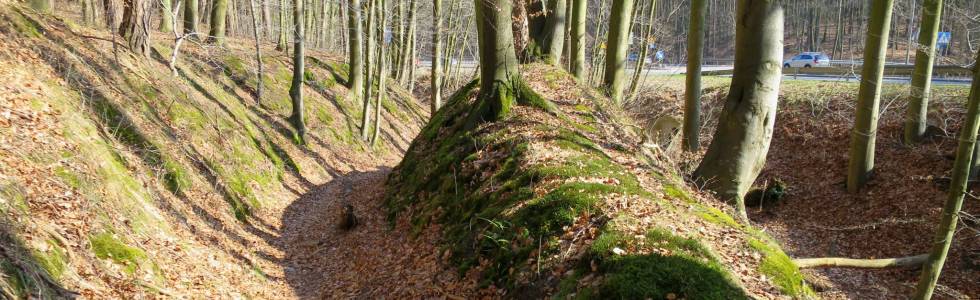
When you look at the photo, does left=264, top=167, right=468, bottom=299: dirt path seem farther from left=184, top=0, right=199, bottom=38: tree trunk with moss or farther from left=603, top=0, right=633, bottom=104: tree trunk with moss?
left=184, top=0, right=199, bottom=38: tree trunk with moss

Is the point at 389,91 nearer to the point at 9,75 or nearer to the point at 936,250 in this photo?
the point at 9,75

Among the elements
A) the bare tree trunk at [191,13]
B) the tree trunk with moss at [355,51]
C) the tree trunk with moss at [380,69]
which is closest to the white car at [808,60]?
the tree trunk with moss at [380,69]

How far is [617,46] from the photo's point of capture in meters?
13.8

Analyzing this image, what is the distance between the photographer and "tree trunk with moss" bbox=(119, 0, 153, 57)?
40.7 ft

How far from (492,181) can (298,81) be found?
401 inches

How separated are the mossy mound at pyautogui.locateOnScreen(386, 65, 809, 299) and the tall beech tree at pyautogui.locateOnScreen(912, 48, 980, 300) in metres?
3.00

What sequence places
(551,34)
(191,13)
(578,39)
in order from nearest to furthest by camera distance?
(578,39) < (551,34) < (191,13)

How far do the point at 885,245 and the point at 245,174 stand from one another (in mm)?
13426

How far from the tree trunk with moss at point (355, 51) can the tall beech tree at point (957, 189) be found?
15.6m

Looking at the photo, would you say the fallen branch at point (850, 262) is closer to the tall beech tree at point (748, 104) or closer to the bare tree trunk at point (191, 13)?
the tall beech tree at point (748, 104)

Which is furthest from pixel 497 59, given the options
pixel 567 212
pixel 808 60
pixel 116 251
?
pixel 808 60

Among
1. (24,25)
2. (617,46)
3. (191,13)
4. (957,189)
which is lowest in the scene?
(957,189)

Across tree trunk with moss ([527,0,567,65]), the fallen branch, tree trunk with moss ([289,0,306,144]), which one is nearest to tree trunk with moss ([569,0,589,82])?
tree trunk with moss ([527,0,567,65])

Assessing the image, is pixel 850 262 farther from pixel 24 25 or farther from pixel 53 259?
pixel 24 25
